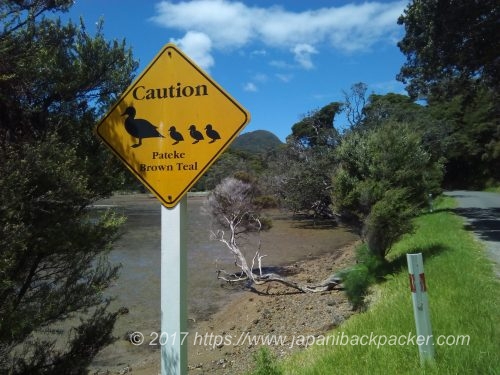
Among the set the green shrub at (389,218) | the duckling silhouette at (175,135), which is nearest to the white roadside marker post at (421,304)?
the duckling silhouette at (175,135)

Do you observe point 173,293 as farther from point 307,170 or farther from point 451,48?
point 307,170

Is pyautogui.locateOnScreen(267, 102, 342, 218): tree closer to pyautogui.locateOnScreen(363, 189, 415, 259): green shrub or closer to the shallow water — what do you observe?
the shallow water

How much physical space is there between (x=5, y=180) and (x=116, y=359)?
724cm

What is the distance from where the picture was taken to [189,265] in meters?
20.0

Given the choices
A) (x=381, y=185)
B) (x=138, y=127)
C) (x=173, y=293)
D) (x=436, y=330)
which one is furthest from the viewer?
(x=381, y=185)

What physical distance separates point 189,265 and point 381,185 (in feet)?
36.4

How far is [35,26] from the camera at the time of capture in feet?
13.9

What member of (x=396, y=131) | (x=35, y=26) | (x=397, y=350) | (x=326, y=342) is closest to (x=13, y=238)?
(x=35, y=26)

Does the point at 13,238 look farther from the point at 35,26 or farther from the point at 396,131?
the point at 396,131

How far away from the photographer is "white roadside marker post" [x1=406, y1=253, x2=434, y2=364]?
420 centimetres

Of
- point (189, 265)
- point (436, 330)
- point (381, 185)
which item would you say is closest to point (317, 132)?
point (189, 265)

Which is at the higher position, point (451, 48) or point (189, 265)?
point (451, 48)

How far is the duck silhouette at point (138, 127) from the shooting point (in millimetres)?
2947

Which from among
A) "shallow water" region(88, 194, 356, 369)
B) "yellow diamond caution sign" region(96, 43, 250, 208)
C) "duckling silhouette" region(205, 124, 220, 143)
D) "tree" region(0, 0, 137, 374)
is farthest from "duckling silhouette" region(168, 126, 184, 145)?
"shallow water" region(88, 194, 356, 369)
